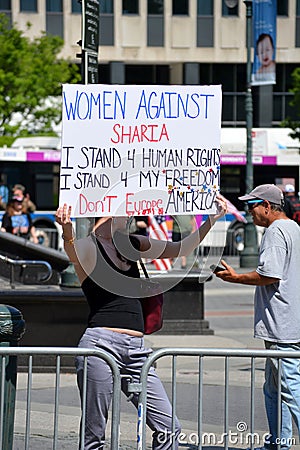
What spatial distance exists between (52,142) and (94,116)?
28737 millimetres

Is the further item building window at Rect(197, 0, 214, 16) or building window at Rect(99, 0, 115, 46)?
building window at Rect(197, 0, 214, 16)

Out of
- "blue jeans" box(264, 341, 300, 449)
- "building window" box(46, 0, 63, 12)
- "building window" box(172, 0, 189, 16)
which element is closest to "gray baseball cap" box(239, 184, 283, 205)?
"blue jeans" box(264, 341, 300, 449)

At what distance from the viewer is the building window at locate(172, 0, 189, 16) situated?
45.1 meters

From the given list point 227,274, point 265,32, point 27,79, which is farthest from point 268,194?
point 27,79

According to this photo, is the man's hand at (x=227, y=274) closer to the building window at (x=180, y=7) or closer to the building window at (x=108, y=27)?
the building window at (x=108, y=27)

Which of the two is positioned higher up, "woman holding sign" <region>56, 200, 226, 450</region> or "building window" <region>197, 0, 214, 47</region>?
"building window" <region>197, 0, 214, 47</region>

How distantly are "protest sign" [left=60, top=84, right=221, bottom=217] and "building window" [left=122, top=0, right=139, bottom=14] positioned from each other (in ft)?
130

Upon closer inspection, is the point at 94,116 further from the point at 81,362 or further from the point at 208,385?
the point at 208,385

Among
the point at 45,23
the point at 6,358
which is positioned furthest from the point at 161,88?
the point at 45,23

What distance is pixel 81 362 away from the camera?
532 centimetres

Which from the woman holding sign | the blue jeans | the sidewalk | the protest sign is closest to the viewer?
the woman holding sign

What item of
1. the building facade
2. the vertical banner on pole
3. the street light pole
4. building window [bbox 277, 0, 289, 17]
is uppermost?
building window [bbox 277, 0, 289, 17]

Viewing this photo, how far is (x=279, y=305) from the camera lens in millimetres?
6418

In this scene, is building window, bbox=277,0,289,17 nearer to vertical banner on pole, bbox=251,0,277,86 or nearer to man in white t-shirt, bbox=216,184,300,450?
vertical banner on pole, bbox=251,0,277,86
